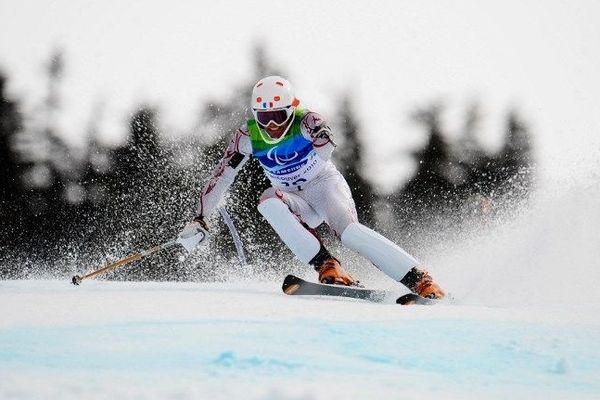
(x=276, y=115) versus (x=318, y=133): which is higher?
(x=276, y=115)

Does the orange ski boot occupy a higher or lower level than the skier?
lower

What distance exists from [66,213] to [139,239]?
3339 mm

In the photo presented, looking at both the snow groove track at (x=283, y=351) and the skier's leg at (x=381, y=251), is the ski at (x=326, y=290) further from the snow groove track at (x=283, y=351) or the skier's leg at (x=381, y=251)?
the snow groove track at (x=283, y=351)

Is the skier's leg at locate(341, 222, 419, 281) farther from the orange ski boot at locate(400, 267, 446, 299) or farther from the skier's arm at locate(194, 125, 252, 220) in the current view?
the skier's arm at locate(194, 125, 252, 220)

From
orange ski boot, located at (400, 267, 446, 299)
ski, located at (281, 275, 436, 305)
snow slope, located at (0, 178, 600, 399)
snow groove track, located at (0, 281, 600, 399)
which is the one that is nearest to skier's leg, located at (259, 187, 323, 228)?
ski, located at (281, 275, 436, 305)

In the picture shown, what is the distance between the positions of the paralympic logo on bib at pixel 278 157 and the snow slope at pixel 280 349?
173 cm

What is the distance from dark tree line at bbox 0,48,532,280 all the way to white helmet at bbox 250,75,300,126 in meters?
15.3

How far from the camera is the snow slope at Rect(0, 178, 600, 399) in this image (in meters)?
2.38

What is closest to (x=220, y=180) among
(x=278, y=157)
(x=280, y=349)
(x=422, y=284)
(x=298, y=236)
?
(x=278, y=157)

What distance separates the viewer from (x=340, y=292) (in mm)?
5430

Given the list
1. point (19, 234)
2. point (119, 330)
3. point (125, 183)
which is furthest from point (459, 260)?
point (19, 234)

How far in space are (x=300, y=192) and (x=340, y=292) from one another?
1.22 metres

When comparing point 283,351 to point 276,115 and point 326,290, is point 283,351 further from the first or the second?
point 276,115

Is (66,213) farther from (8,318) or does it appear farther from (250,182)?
(8,318)
